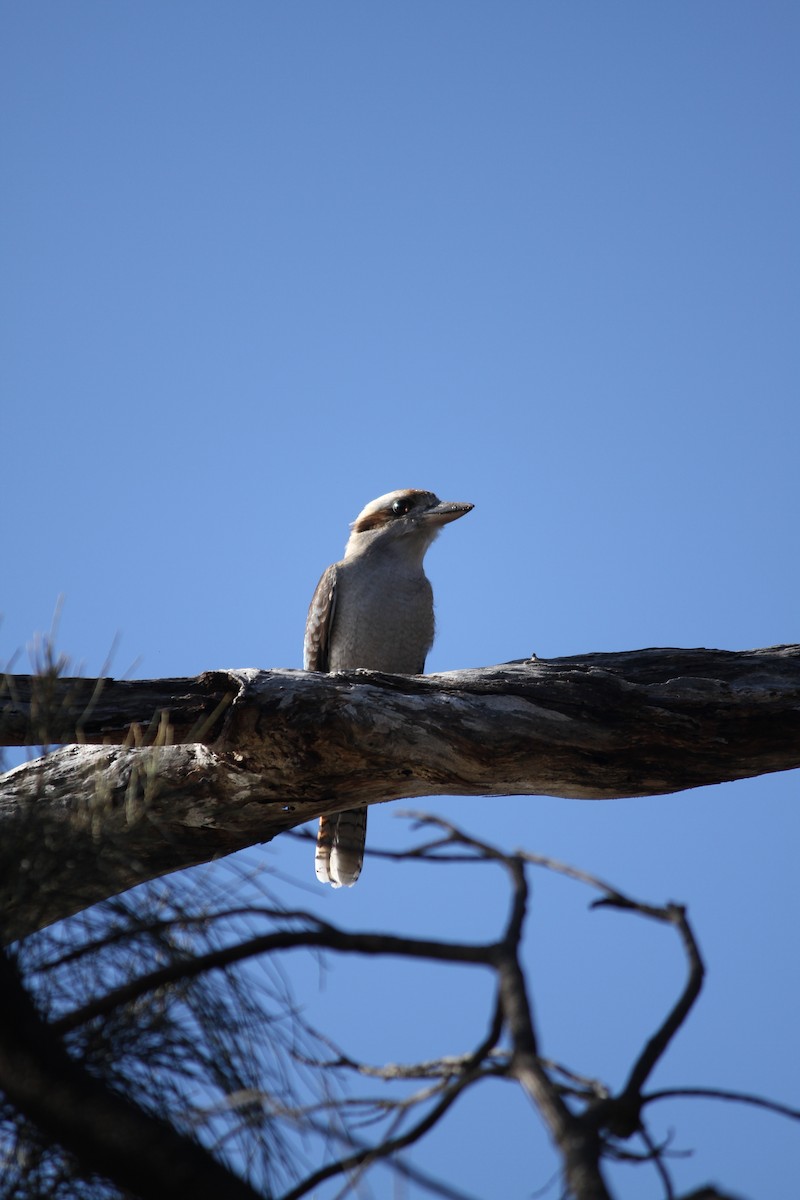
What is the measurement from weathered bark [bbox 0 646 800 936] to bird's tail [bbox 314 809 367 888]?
1.74 meters

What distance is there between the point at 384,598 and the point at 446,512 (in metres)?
0.58

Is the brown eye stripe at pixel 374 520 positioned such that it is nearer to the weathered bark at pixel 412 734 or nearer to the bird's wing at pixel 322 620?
the bird's wing at pixel 322 620

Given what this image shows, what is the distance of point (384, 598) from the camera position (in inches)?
231

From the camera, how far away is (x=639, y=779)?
354 centimetres

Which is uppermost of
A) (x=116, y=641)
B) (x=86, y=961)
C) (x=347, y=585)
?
(x=347, y=585)

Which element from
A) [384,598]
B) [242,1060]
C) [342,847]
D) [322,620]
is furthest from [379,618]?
[242,1060]

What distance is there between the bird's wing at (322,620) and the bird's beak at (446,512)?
60 centimetres

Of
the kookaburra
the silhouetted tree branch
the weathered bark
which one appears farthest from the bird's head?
the silhouetted tree branch

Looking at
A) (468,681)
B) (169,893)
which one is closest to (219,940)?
(169,893)

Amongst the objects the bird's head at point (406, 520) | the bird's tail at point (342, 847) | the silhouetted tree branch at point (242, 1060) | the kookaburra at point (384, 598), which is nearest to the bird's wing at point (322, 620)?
the kookaburra at point (384, 598)

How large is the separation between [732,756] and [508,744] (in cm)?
74

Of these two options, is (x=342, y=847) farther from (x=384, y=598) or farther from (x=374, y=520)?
(x=374, y=520)

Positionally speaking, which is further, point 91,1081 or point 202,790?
point 202,790

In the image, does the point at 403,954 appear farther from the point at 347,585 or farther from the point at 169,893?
the point at 347,585
